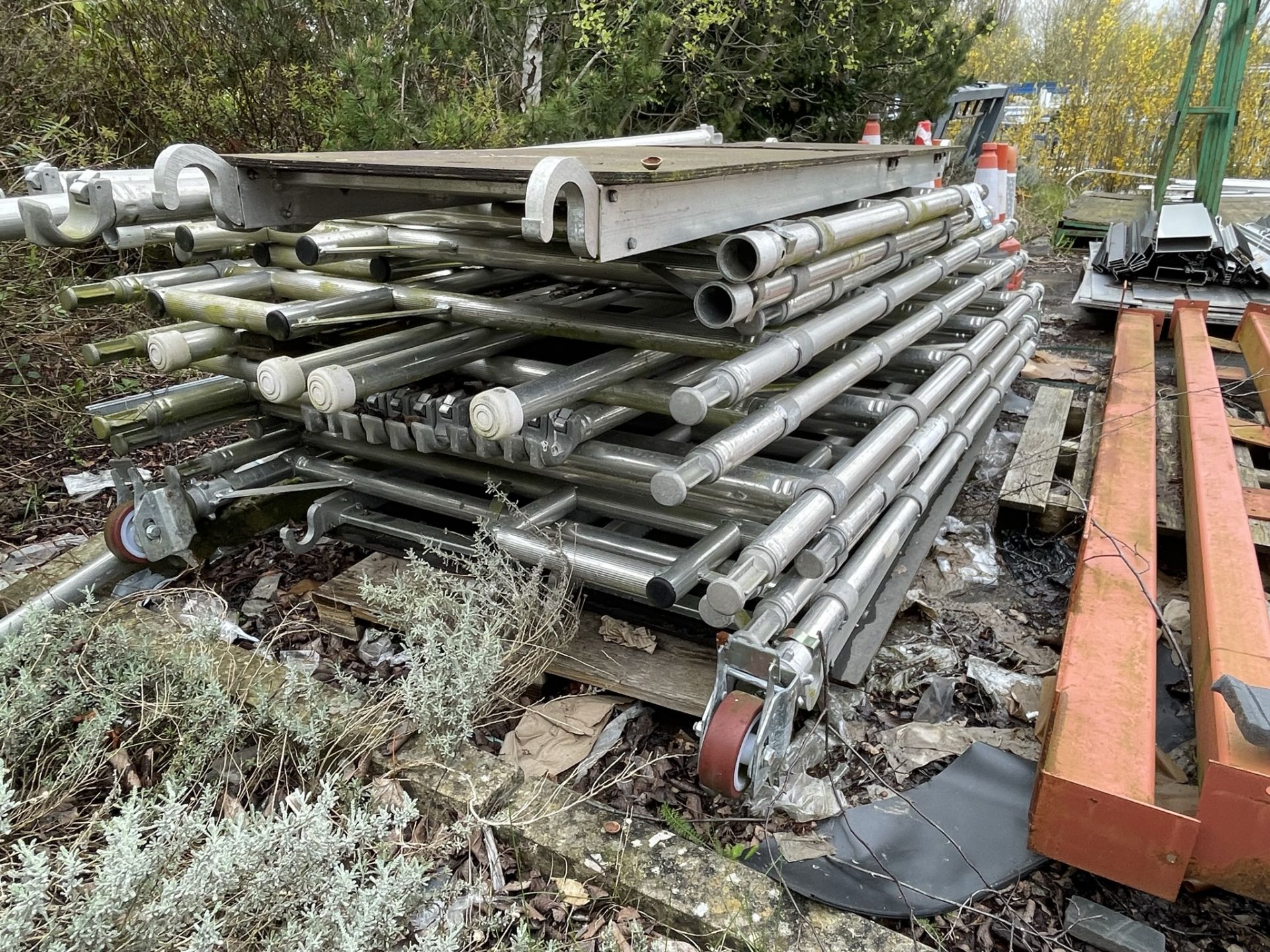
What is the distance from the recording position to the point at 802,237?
2.07 metres

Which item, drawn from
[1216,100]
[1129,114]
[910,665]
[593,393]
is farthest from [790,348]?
[1129,114]

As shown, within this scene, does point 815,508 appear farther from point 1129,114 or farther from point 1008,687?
point 1129,114

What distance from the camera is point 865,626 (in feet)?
9.00

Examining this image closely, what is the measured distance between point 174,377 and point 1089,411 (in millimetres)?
5122

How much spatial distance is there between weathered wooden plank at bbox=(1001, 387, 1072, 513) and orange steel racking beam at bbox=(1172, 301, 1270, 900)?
53cm

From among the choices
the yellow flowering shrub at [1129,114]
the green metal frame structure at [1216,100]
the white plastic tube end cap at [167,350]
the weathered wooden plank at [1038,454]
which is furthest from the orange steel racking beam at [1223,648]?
the yellow flowering shrub at [1129,114]

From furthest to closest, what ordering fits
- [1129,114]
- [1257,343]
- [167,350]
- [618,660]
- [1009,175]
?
[1129,114] < [1009,175] < [1257,343] < [618,660] < [167,350]

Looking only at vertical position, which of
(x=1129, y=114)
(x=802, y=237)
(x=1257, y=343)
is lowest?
(x=1257, y=343)

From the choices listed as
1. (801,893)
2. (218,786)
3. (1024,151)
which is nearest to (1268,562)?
(801,893)

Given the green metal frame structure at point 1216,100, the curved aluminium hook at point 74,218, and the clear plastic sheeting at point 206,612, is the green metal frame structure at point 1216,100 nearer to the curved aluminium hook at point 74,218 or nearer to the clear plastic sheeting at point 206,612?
the curved aluminium hook at point 74,218

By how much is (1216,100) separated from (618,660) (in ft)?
23.7

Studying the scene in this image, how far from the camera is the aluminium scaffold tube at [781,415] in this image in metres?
1.95

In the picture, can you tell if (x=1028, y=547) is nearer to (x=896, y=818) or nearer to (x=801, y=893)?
(x=896, y=818)

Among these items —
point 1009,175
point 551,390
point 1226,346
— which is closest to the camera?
point 551,390
